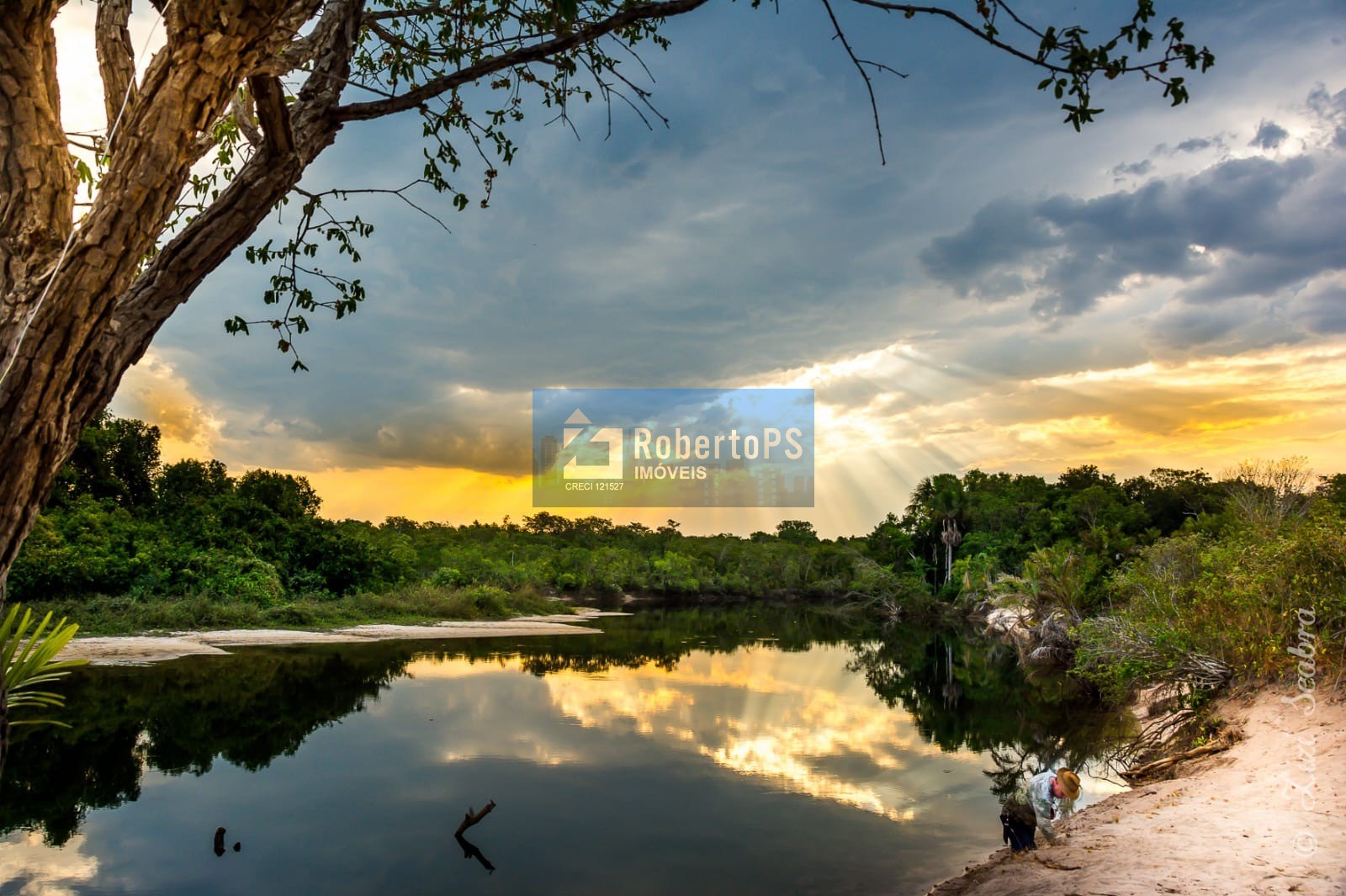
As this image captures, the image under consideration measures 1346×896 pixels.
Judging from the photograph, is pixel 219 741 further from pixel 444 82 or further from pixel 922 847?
pixel 444 82

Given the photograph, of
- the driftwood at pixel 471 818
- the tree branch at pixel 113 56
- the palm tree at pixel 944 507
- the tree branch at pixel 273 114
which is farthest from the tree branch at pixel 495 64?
the palm tree at pixel 944 507

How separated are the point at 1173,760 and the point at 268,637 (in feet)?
76.1

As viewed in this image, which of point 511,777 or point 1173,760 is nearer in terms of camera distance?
point 1173,760

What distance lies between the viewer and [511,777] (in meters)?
11.5

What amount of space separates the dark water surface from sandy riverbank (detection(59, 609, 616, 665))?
1.64 metres

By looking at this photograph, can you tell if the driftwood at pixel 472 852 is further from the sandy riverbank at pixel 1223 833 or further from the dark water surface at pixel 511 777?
the sandy riverbank at pixel 1223 833

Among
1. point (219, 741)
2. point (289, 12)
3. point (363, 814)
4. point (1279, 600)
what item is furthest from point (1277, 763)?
point (219, 741)

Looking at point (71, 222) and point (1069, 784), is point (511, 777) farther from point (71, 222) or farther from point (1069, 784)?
point (71, 222)

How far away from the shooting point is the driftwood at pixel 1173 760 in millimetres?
10268

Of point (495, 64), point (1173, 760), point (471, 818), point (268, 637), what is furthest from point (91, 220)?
point (268, 637)

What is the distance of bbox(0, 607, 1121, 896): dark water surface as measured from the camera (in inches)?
316

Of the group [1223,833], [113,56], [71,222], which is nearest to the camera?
[71,222]

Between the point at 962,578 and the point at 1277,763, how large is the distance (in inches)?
1505

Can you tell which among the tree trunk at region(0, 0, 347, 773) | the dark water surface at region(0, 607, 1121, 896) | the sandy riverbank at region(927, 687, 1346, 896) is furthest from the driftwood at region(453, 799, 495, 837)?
the tree trunk at region(0, 0, 347, 773)
